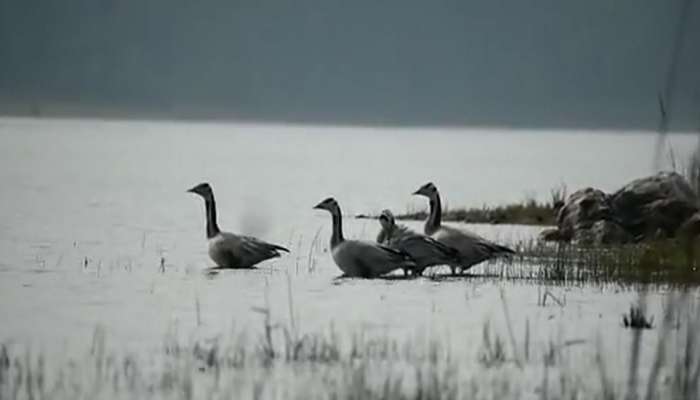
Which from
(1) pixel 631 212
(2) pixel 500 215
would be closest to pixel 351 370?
(1) pixel 631 212

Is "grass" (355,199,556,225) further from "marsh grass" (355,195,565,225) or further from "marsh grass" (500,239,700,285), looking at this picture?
"marsh grass" (500,239,700,285)

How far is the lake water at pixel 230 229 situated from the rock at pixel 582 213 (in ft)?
1.13

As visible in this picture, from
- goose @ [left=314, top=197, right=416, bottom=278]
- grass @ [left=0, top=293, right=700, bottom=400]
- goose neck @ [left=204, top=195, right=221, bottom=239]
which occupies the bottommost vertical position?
grass @ [left=0, top=293, right=700, bottom=400]

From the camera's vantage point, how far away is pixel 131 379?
5.08m

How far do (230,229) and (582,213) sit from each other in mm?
2426

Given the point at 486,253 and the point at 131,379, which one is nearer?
the point at 131,379

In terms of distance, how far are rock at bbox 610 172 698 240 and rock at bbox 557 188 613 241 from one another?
0.08 meters

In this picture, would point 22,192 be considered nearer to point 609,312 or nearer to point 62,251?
point 62,251

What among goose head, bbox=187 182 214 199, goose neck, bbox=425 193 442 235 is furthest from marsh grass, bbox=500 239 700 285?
goose head, bbox=187 182 214 199

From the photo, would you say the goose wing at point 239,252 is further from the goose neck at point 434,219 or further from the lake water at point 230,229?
the goose neck at point 434,219

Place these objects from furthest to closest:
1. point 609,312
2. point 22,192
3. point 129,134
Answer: point 129,134
point 22,192
point 609,312

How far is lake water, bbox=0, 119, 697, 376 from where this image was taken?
6.41 metres

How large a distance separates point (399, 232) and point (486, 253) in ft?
1.58

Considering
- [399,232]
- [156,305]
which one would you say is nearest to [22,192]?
[399,232]
